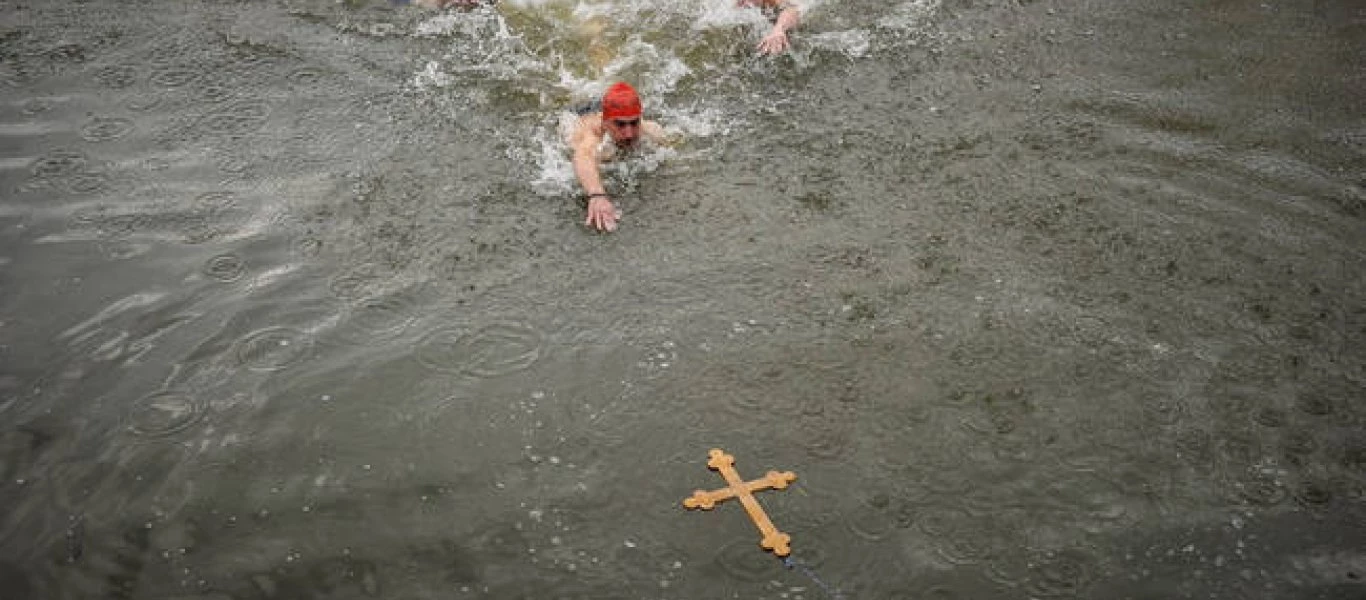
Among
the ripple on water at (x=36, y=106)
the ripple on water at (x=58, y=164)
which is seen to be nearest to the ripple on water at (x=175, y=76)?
the ripple on water at (x=36, y=106)

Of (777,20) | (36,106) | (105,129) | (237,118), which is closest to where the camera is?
(105,129)

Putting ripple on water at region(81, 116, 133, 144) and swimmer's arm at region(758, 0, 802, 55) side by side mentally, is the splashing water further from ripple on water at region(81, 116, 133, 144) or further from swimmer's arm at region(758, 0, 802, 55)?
ripple on water at region(81, 116, 133, 144)

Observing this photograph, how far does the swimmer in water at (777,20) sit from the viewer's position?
276 inches

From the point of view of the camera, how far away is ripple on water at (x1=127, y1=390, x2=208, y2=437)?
13.2 ft

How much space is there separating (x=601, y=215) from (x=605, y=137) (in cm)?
87

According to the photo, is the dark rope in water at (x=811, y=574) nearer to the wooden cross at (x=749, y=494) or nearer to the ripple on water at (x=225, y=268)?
the wooden cross at (x=749, y=494)

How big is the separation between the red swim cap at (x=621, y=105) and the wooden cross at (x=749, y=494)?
2.69 meters

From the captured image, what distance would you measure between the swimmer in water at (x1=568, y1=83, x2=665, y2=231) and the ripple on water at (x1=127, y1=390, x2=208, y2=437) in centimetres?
228

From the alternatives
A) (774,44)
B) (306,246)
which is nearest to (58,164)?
(306,246)

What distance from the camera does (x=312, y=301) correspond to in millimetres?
4762

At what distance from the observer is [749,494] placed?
372 cm

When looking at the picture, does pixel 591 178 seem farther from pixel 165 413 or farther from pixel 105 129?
pixel 105 129

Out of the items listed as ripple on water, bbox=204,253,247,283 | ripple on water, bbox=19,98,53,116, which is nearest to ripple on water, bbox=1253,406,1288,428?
ripple on water, bbox=204,253,247,283

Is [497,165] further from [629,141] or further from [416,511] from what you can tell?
[416,511]
